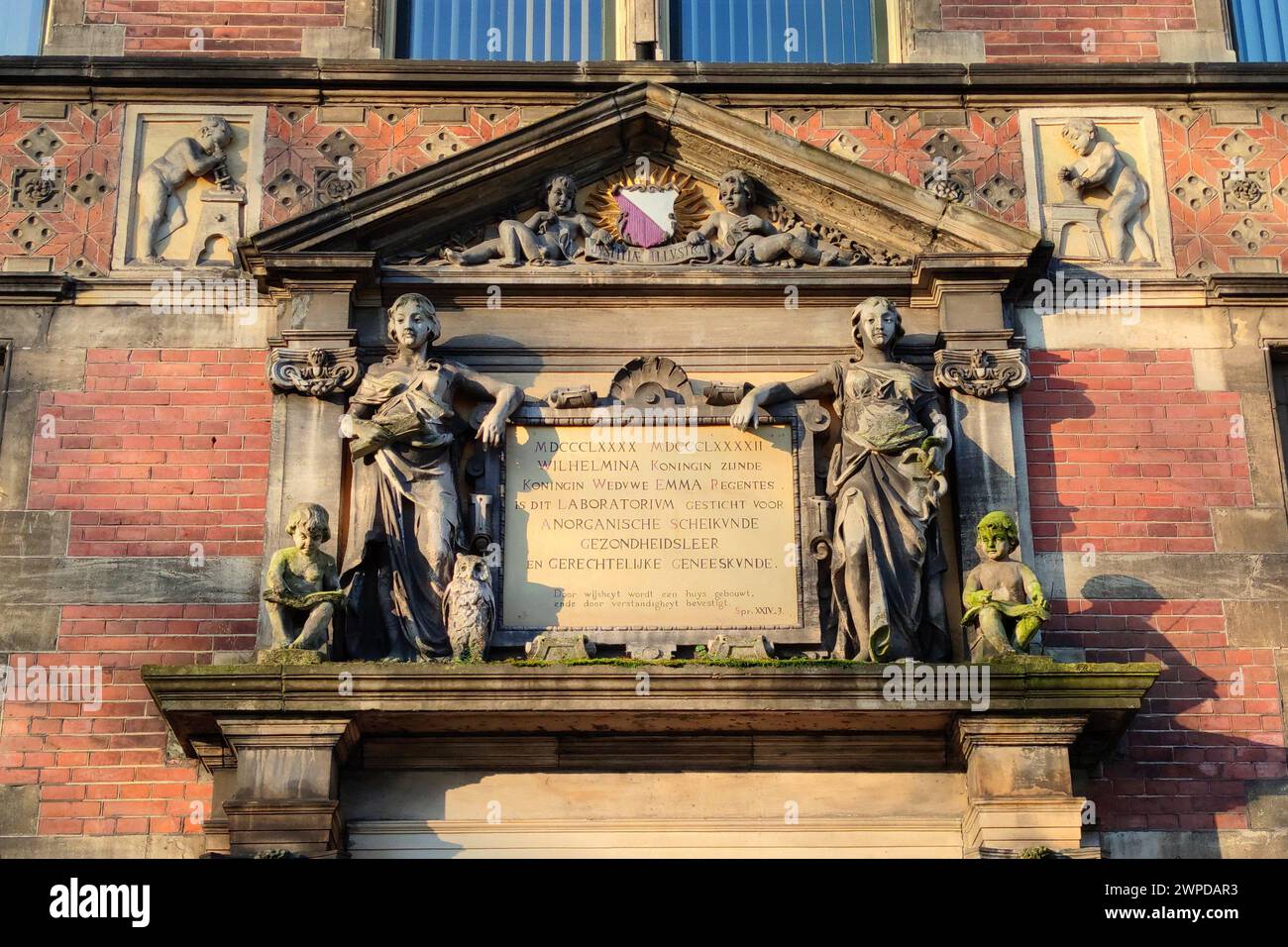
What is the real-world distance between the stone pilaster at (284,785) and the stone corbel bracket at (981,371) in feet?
14.4

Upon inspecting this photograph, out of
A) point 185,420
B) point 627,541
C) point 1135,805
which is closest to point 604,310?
point 627,541

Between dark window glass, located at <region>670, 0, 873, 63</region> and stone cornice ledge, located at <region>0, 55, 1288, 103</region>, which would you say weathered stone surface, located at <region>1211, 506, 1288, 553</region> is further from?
dark window glass, located at <region>670, 0, 873, 63</region>

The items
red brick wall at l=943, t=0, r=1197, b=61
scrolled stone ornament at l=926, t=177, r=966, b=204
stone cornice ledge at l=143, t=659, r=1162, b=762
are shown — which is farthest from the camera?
red brick wall at l=943, t=0, r=1197, b=61

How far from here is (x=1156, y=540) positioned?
559 inches

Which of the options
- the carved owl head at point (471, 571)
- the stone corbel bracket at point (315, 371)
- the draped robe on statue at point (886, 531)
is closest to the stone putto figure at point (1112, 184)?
the draped robe on statue at point (886, 531)

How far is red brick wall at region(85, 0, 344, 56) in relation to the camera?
15.7 m

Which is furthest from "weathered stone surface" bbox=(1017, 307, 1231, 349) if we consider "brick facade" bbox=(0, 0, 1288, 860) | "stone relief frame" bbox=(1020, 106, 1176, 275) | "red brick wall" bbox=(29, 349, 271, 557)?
"red brick wall" bbox=(29, 349, 271, 557)

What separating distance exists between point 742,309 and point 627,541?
1.86m

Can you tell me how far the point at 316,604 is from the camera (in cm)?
1314

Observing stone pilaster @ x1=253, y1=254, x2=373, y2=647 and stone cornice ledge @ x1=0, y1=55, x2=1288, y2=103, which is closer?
stone pilaster @ x1=253, y1=254, x2=373, y2=647

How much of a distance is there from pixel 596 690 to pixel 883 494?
2224mm

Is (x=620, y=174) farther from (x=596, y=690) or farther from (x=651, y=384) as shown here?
(x=596, y=690)

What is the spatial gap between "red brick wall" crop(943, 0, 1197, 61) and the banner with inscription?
355 centimetres

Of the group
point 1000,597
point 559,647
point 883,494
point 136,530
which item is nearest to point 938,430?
point 883,494
